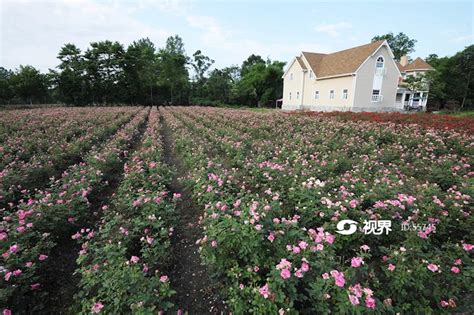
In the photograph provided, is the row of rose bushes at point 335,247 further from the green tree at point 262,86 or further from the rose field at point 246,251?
the green tree at point 262,86

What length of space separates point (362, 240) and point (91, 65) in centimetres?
4372

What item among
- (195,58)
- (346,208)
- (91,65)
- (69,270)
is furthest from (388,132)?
(195,58)

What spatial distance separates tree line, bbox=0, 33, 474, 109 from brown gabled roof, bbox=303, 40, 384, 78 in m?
11.1

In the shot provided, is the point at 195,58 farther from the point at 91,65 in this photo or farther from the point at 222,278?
the point at 222,278

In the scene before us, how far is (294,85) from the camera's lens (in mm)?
32562

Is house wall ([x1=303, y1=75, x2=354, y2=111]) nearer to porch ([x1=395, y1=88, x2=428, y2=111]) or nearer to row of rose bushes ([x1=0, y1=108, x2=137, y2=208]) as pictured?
porch ([x1=395, y1=88, x2=428, y2=111])

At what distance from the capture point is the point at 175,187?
5.38 metres

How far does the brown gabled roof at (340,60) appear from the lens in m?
24.3

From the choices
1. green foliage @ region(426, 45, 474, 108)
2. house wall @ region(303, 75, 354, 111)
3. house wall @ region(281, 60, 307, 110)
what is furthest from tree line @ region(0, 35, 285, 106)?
green foliage @ region(426, 45, 474, 108)

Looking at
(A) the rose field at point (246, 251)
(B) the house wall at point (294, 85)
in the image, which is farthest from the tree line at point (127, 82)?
(A) the rose field at point (246, 251)

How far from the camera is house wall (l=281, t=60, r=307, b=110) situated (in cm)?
3122

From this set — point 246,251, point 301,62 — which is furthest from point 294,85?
point 246,251

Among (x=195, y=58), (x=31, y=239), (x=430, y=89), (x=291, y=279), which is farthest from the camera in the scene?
(x=195, y=58)

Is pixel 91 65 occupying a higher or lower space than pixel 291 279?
higher
